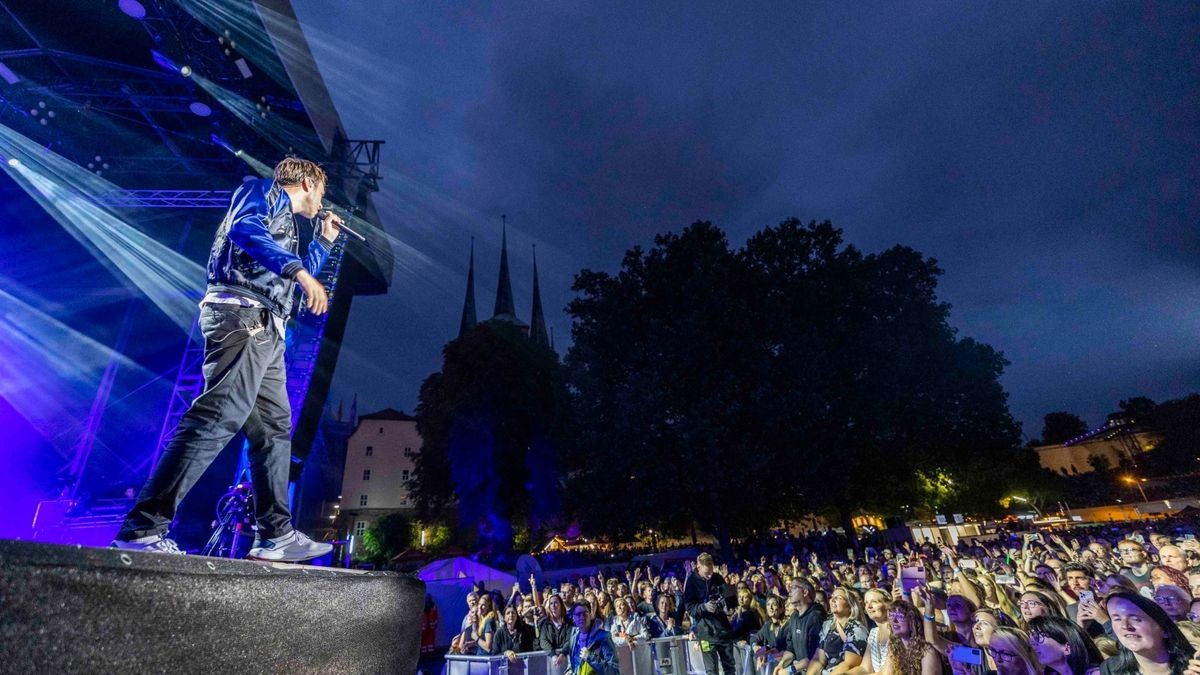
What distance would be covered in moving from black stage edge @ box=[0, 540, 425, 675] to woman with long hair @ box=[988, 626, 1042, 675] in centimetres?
439

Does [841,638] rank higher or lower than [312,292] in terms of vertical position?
lower

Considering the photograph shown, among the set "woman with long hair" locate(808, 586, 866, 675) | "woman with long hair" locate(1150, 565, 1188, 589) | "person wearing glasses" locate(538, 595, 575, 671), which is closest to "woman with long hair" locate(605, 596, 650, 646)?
"person wearing glasses" locate(538, 595, 575, 671)

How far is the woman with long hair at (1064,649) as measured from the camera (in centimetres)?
373

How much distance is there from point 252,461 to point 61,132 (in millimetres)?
12678

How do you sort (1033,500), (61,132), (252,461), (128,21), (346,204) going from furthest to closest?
1. (1033,500)
2. (346,204)
3. (61,132)
4. (128,21)
5. (252,461)

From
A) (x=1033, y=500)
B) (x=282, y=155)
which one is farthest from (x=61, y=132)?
(x=1033, y=500)

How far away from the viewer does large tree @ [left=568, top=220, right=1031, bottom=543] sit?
1736cm

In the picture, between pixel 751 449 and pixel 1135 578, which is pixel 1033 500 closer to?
pixel 751 449

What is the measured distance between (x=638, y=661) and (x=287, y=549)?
6452 millimetres

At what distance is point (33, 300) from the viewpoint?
33.4 feet

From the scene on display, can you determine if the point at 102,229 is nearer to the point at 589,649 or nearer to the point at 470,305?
the point at 589,649

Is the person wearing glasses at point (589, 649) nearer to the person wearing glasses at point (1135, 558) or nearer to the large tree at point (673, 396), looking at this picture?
the person wearing glasses at point (1135, 558)

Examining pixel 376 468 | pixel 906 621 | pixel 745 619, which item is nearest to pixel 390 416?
pixel 376 468

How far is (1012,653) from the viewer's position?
3.72 metres
